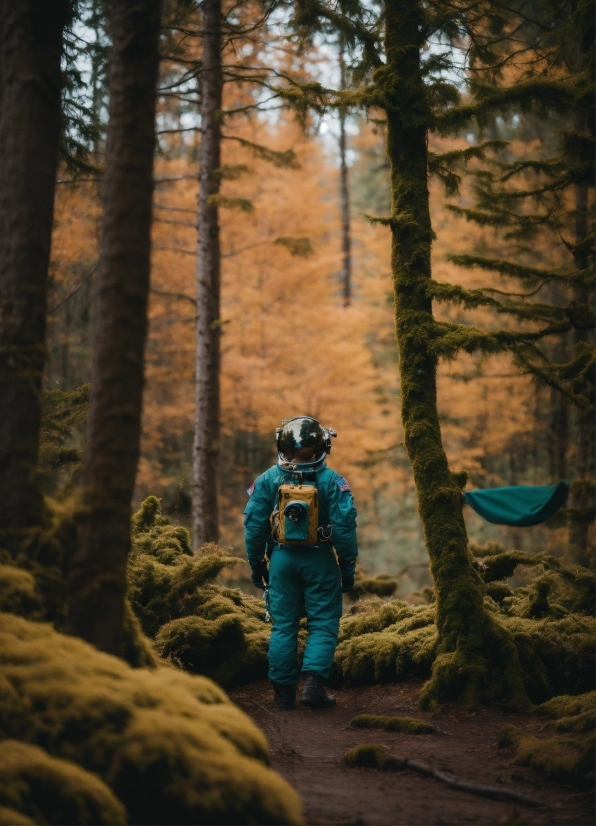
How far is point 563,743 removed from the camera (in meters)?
4.61

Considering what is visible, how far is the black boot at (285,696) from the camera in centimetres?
674

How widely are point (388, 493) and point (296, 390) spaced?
5.62 m

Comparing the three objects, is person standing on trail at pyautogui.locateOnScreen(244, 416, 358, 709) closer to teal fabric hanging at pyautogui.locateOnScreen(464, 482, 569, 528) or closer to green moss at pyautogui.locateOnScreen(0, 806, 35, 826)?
teal fabric hanging at pyautogui.locateOnScreen(464, 482, 569, 528)

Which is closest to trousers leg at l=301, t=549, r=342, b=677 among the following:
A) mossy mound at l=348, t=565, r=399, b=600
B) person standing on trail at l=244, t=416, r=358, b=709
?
person standing on trail at l=244, t=416, r=358, b=709

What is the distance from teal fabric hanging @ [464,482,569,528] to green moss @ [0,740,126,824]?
157 inches

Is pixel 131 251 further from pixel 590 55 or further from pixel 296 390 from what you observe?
pixel 296 390

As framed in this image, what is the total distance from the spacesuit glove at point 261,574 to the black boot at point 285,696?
967mm

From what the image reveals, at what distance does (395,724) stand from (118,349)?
3600 millimetres

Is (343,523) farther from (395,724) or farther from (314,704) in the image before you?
(395,724)

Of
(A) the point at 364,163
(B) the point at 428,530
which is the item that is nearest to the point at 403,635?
(B) the point at 428,530

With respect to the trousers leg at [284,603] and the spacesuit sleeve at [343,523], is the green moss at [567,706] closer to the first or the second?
the spacesuit sleeve at [343,523]

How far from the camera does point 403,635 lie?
298 inches

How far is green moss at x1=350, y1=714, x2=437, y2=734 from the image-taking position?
561 centimetres

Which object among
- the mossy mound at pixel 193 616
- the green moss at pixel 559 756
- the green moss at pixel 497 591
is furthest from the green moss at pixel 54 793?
the green moss at pixel 497 591
